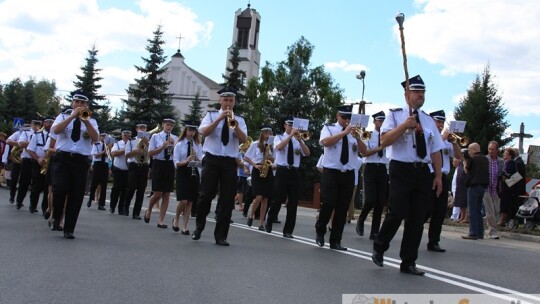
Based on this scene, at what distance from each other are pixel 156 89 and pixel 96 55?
7.54 metres

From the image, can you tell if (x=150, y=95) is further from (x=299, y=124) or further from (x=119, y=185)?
(x=299, y=124)

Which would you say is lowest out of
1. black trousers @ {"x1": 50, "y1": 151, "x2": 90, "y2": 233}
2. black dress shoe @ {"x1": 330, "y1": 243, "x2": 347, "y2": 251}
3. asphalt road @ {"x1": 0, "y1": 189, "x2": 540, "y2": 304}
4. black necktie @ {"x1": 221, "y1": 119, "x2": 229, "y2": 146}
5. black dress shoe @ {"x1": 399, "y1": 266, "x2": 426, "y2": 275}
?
asphalt road @ {"x1": 0, "y1": 189, "x2": 540, "y2": 304}

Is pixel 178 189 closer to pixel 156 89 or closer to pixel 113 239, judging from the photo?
pixel 113 239

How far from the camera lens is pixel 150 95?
5731 centimetres

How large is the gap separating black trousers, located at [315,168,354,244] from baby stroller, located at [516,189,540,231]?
7875 millimetres

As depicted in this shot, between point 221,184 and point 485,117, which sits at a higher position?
point 485,117

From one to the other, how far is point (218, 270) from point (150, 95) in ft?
170

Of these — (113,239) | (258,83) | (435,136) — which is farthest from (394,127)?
(258,83)

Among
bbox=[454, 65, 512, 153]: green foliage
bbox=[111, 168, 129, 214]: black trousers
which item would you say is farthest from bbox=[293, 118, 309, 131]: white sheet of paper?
bbox=[454, 65, 512, 153]: green foliage

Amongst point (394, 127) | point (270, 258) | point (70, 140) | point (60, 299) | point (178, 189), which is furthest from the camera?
point (178, 189)

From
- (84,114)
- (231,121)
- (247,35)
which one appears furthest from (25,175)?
(247,35)

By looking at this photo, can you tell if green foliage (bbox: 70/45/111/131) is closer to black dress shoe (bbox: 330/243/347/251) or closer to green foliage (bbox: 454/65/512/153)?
green foliage (bbox: 454/65/512/153)

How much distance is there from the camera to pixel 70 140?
Answer: 9.59 metres

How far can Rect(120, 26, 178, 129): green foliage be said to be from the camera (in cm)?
5647
